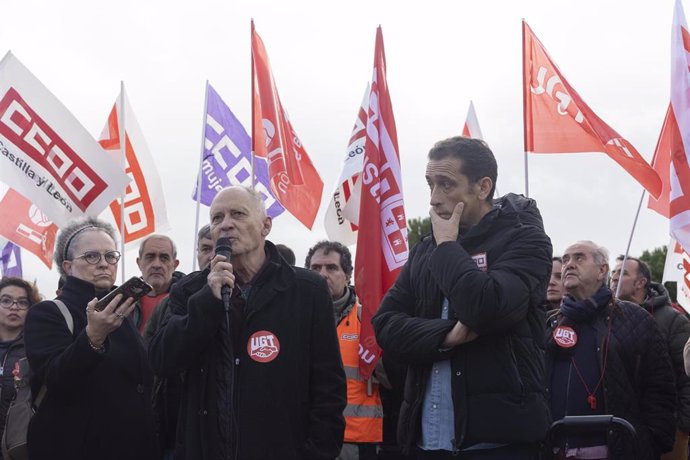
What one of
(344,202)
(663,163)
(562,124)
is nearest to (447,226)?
(562,124)

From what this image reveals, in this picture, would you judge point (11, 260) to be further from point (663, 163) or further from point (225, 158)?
point (663, 163)

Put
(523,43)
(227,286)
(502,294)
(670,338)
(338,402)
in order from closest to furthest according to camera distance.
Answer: (502,294)
(227,286)
(338,402)
(670,338)
(523,43)

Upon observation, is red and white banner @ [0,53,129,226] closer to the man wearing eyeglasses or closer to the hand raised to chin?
the man wearing eyeglasses

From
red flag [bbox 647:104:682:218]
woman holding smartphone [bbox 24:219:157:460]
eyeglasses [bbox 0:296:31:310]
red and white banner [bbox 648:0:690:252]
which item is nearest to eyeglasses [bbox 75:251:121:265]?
woman holding smartphone [bbox 24:219:157:460]

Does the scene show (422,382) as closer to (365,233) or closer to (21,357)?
(365,233)

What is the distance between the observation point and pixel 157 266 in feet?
25.4

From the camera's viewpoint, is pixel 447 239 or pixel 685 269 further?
pixel 685 269

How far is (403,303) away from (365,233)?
2.69 m

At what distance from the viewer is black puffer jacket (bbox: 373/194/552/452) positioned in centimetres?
418

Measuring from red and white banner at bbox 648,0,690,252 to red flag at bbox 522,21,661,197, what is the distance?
517mm

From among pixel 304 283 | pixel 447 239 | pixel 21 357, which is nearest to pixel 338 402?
pixel 304 283

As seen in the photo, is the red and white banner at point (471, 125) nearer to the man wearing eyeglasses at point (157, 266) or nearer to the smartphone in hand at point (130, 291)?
the man wearing eyeglasses at point (157, 266)

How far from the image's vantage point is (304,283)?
196 inches

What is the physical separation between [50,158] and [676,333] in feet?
18.1
